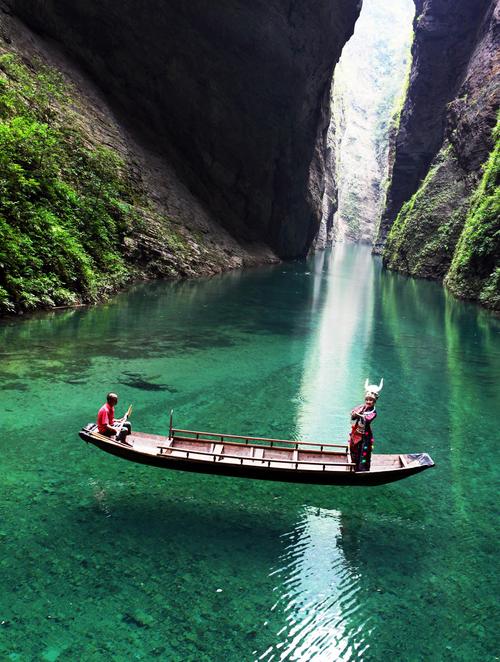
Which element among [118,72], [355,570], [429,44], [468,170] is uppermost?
[429,44]

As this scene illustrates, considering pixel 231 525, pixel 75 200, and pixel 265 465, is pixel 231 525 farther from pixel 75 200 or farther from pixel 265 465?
pixel 75 200

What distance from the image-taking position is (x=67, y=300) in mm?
21062

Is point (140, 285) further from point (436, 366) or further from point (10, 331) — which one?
point (436, 366)

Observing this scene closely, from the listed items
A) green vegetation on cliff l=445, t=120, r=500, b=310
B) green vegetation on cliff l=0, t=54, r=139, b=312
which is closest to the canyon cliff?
green vegetation on cliff l=445, t=120, r=500, b=310

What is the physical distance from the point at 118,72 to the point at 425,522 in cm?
4376

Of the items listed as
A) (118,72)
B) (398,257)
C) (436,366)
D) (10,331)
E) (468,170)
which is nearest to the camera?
(10,331)

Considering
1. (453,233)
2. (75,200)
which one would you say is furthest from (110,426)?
(453,233)

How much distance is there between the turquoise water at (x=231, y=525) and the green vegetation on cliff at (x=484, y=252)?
19.1m

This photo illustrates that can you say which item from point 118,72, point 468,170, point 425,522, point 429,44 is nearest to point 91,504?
point 425,522

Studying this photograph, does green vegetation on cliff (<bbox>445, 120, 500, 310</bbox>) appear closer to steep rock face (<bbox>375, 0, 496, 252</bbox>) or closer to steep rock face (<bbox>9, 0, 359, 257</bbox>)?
steep rock face (<bbox>9, 0, 359, 257</bbox>)

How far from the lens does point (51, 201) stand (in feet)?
76.9

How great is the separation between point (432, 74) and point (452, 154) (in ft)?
58.0

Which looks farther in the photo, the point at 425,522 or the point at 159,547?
the point at 425,522

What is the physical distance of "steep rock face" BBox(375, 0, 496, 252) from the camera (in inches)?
2438
